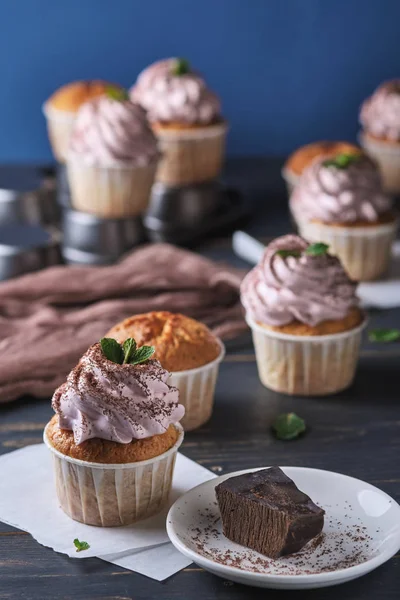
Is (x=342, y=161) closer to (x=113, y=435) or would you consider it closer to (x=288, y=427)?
(x=288, y=427)

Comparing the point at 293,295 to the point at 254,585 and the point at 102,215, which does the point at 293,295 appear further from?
the point at 102,215

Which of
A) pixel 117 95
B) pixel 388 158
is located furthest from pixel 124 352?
pixel 388 158

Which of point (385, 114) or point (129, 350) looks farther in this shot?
point (385, 114)

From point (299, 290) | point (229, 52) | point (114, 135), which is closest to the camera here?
point (299, 290)

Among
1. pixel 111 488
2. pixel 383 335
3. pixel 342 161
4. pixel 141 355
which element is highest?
pixel 141 355

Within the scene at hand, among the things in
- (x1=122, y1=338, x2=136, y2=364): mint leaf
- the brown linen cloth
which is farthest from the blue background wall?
(x1=122, y1=338, x2=136, y2=364): mint leaf

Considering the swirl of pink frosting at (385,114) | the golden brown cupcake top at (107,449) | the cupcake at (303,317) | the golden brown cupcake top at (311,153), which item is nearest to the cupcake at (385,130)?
the swirl of pink frosting at (385,114)

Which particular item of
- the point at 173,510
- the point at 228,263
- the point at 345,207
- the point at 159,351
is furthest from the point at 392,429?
the point at 228,263
